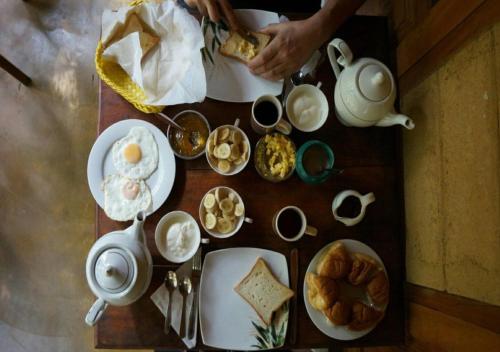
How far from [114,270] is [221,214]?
333 mm

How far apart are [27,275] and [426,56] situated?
2168 millimetres

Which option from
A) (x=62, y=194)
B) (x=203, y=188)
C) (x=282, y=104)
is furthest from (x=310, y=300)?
(x=62, y=194)

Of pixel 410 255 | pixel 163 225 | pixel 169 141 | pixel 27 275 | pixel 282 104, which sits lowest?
pixel 27 275

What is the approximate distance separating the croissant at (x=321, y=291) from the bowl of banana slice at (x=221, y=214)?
9.9 inches

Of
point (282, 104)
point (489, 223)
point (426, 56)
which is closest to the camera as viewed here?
point (489, 223)

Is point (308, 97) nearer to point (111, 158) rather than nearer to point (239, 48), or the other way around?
point (239, 48)

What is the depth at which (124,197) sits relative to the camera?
1.02m

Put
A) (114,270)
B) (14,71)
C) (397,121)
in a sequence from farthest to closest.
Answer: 1. (14,71)
2. (397,121)
3. (114,270)

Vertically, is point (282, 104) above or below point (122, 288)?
above

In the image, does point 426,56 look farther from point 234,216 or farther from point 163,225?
point 163,225

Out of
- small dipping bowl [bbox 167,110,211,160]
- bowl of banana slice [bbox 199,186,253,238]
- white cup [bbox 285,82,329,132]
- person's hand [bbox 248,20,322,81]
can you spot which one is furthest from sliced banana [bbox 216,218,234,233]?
person's hand [bbox 248,20,322,81]

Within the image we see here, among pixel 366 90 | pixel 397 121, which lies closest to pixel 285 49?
pixel 366 90

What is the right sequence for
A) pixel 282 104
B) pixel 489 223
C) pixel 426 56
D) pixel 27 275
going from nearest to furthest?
pixel 489 223 < pixel 426 56 < pixel 282 104 < pixel 27 275

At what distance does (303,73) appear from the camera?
1102 millimetres
